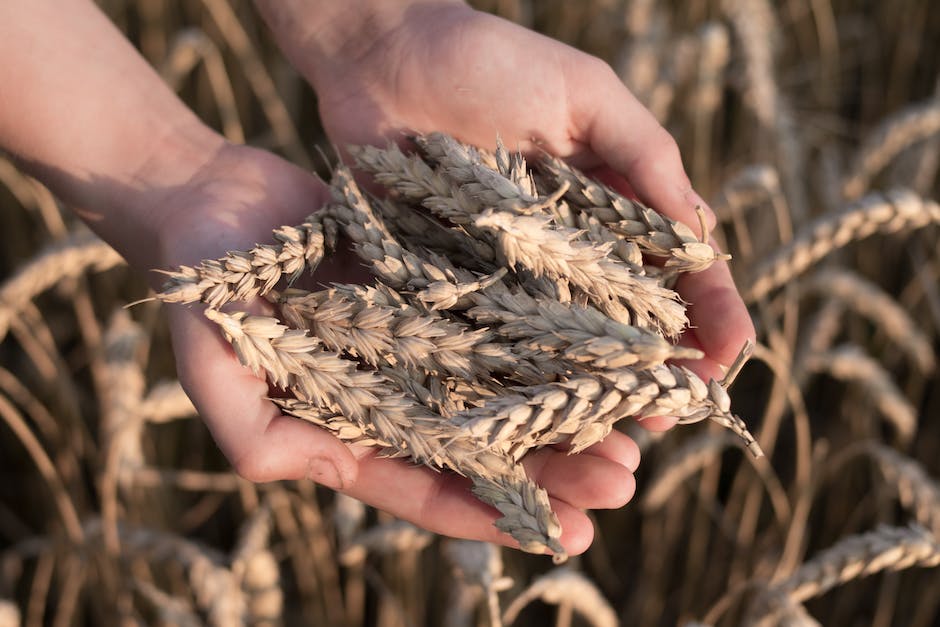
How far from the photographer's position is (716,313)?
4.14ft

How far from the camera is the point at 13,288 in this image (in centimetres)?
152

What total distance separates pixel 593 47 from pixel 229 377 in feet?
6.52

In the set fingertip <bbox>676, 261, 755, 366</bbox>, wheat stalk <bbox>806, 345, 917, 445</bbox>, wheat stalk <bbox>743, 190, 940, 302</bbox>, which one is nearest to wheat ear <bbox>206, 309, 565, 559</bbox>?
fingertip <bbox>676, 261, 755, 366</bbox>

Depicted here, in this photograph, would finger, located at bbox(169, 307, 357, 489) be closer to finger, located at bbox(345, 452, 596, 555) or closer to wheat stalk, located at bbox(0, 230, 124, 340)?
finger, located at bbox(345, 452, 596, 555)

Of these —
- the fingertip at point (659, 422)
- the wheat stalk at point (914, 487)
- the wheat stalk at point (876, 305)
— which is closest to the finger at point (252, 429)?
the fingertip at point (659, 422)

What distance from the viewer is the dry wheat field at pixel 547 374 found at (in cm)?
112

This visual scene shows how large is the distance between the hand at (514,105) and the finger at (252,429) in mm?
472

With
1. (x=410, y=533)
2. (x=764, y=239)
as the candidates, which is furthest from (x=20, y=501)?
(x=764, y=239)

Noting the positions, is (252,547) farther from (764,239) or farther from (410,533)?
(764,239)

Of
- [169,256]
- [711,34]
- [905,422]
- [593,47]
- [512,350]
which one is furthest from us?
[593,47]

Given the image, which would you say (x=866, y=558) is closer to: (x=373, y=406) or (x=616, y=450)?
(x=616, y=450)

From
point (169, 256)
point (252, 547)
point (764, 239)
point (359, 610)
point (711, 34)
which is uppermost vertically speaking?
point (711, 34)

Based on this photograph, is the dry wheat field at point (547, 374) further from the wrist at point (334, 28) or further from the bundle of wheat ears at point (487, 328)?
the wrist at point (334, 28)

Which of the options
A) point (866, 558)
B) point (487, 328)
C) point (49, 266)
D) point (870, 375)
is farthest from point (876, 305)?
point (49, 266)
